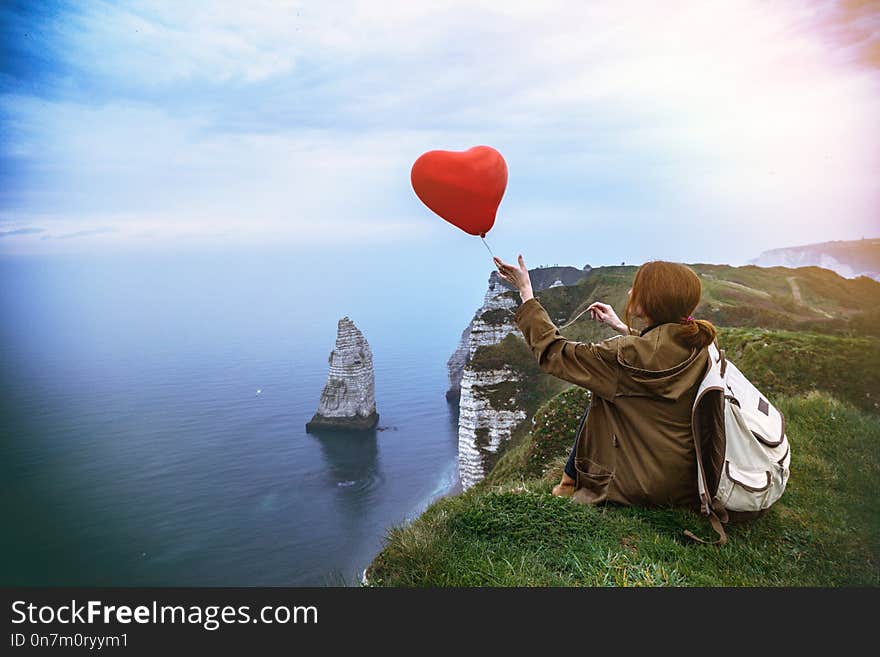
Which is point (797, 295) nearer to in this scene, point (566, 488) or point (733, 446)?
point (566, 488)

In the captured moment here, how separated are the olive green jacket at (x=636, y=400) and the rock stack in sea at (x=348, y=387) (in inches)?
2429

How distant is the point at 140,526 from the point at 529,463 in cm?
2834

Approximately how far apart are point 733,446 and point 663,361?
942 millimetres

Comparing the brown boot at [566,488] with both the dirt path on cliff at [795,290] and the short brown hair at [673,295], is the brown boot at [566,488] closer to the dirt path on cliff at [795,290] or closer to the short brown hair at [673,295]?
the short brown hair at [673,295]

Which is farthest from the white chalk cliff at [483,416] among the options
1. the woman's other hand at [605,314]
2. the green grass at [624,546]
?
the woman's other hand at [605,314]

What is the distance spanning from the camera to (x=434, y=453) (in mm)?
60844

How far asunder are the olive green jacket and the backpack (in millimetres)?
117

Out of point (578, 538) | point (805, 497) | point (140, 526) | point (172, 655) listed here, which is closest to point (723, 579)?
point (578, 538)

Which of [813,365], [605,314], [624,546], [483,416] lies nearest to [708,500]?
[624,546]

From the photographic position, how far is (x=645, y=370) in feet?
12.7

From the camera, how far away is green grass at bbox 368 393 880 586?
3.81m

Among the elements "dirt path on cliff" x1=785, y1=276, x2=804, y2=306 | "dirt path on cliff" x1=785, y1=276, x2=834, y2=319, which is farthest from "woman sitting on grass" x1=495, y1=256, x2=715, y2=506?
"dirt path on cliff" x1=785, y1=276, x2=804, y2=306

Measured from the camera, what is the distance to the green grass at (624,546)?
12.5ft

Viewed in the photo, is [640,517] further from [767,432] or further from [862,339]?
[862,339]
